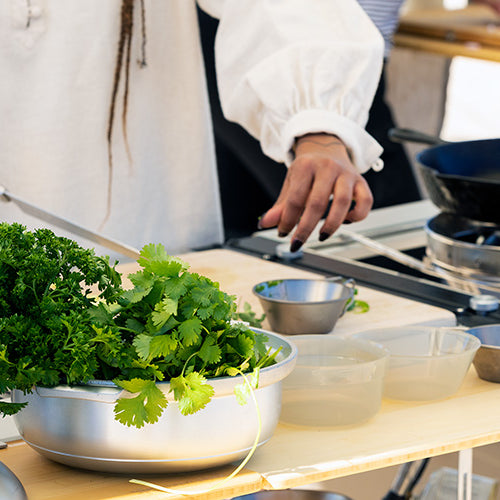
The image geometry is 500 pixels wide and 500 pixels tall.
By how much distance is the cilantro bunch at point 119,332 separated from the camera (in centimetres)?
73

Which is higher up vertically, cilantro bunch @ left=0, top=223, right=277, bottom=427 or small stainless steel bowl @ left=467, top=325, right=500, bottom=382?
cilantro bunch @ left=0, top=223, right=277, bottom=427

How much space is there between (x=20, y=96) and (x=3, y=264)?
2.74 ft

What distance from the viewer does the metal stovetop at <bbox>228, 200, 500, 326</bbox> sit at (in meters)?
1.31

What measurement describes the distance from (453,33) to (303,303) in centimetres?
318

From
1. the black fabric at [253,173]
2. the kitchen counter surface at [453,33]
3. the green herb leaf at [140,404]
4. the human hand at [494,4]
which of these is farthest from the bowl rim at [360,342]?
the human hand at [494,4]

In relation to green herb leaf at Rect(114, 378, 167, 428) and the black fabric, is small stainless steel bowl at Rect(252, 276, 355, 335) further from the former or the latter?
the black fabric

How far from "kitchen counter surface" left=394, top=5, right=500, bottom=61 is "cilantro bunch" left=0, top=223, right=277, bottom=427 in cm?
328

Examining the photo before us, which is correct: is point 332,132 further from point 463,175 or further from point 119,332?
point 119,332

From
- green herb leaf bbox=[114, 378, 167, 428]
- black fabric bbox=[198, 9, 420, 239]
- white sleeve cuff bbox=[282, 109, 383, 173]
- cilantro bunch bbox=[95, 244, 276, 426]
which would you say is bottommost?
black fabric bbox=[198, 9, 420, 239]

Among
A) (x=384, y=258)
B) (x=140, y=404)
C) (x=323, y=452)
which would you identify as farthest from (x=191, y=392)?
(x=384, y=258)

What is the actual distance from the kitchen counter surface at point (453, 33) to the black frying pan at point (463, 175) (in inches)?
93.8

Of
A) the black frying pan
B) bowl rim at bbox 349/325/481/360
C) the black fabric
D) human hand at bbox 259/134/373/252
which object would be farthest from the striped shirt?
bowl rim at bbox 349/325/481/360

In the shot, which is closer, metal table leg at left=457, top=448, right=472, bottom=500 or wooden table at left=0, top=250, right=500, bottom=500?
wooden table at left=0, top=250, right=500, bottom=500

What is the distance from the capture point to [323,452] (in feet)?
2.75
